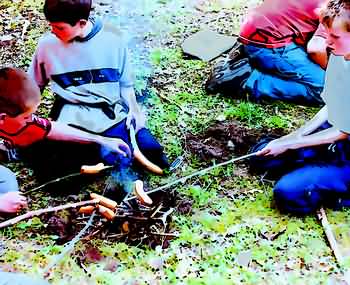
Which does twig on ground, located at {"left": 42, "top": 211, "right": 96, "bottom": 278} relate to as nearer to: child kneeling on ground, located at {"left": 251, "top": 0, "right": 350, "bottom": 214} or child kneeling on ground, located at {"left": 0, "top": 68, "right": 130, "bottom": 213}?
child kneeling on ground, located at {"left": 0, "top": 68, "right": 130, "bottom": 213}

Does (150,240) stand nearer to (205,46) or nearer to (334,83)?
(334,83)

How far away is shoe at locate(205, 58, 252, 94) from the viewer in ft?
11.8

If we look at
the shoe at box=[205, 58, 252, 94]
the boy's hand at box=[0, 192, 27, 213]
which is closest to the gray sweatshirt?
the boy's hand at box=[0, 192, 27, 213]

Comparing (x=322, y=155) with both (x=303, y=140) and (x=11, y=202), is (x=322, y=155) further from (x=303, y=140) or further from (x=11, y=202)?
(x=11, y=202)

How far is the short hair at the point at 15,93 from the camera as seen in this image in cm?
263

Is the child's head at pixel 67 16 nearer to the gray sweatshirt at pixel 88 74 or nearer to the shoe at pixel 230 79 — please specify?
the gray sweatshirt at pixel 88 74

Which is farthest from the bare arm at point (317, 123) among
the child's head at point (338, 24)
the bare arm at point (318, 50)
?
the bare arm at point (318, 50)

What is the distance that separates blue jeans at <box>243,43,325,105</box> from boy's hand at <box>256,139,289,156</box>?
26.6 inches

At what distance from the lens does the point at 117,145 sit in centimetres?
290

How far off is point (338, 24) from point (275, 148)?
2.13 feet

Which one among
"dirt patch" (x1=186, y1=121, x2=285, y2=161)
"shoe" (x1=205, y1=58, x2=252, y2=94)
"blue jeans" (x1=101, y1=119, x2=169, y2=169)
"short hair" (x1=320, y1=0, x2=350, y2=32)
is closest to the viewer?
"short hair" (x1=320, y1=0, x2=350, y2=32)

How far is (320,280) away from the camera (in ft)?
8.21

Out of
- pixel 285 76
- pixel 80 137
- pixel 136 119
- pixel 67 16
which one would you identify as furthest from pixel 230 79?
pixel 67 16

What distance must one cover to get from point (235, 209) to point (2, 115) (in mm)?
1040
